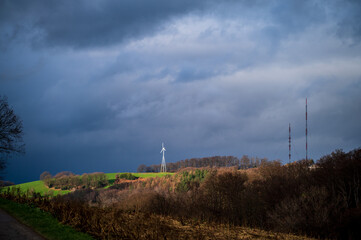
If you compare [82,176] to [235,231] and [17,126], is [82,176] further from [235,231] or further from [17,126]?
[235,231]

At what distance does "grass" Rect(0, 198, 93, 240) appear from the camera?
48.4ft

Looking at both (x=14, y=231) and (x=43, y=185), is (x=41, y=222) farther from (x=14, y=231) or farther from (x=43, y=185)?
(x=43, y=185)

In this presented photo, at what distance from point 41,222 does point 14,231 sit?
5.57 ft

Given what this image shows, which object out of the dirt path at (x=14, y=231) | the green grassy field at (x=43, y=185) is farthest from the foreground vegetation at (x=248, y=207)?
the green grassy field at (x=43, y=185)

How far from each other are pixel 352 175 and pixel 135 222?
3731 centimetres

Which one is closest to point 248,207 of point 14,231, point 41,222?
point 41,222

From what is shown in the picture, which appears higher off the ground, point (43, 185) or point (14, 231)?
point (14, 231)

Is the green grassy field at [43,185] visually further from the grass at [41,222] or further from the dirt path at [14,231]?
the dirt path at [14,231]

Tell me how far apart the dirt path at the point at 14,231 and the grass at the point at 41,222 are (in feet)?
1.03

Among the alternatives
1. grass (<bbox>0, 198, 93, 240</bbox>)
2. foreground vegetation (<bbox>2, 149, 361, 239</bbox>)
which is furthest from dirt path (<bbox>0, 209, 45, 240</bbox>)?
foreground vegetation (<bbox>2, 149, 361, 239</bbox>)

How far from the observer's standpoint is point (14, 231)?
50.0 feet

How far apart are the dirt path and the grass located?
315 millimetres

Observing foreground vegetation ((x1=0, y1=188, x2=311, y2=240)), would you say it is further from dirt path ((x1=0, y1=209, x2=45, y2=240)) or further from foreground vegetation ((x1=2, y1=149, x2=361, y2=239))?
dirt path ((x1=0, y1=209, x2=45, y2=240))

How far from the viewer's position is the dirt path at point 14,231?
14.3 meters
